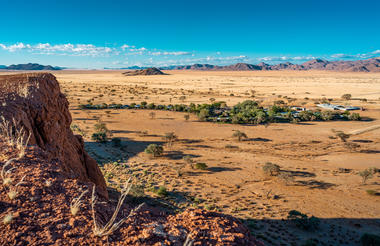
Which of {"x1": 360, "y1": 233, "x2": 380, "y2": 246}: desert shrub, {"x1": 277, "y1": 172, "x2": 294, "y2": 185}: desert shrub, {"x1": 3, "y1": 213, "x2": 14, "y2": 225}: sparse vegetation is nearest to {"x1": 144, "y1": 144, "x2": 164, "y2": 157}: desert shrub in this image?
{"x1": 277, "y1": 172, "x2": 294, "y2": 185}: desert shrub

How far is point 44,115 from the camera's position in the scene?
7.63 meters

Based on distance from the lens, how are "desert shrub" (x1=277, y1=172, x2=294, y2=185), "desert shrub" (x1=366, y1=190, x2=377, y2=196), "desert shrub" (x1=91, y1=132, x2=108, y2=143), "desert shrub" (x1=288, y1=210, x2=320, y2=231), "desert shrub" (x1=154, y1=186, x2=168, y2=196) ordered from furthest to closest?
"desert shrub" (x1=91, y1=132, x2=108, y2=143)
"desert shrub" (x1=277, y1=172, x2=294, y2=185)
"desert shrub" (x1=366, y1=190, x2=377, y2=196)
"desert shrub" (x1=154, y1=186, x2=168, y2=196)
"desert shrub" (x1=288, y1=210, x2=320, y2=231)

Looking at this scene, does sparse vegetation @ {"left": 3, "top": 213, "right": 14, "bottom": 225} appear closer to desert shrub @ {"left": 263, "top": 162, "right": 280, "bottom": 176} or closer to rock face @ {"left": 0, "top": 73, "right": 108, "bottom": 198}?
rock face @ {"left": 0, "top": 73, "right": 108, "bottom": 198}

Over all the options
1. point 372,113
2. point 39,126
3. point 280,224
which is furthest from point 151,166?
point 372,113

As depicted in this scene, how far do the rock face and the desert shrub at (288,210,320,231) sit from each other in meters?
9.73

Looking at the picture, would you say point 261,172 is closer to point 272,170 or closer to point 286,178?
point 272,170

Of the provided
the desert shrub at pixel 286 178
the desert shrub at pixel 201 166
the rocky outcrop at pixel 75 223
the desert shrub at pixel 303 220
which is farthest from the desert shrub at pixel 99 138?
the rocky outcrop at pixel 75 223

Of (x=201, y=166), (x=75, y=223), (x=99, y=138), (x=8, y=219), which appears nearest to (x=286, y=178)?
(x=201, y=166)

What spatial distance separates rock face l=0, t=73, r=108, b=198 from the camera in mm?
6574

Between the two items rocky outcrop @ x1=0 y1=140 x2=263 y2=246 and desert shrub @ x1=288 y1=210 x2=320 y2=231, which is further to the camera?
desert shrub @ x1=288 y1=210 x2=320 y2=231

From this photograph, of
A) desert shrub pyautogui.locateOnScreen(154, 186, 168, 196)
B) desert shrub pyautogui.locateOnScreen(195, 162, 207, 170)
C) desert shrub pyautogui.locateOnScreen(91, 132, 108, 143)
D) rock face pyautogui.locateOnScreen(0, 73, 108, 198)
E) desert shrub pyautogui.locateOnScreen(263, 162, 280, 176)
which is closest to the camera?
rock face pyautogui.locateOnScreen(0, 73, 108, 198)

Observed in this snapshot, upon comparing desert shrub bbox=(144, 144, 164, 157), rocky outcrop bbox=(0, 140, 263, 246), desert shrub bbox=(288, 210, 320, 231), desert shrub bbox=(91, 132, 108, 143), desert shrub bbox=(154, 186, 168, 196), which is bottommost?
desert shrub bbox=(288, 210, 320, 231)

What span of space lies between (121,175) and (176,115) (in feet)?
75.1

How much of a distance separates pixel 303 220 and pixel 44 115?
12.7 m
